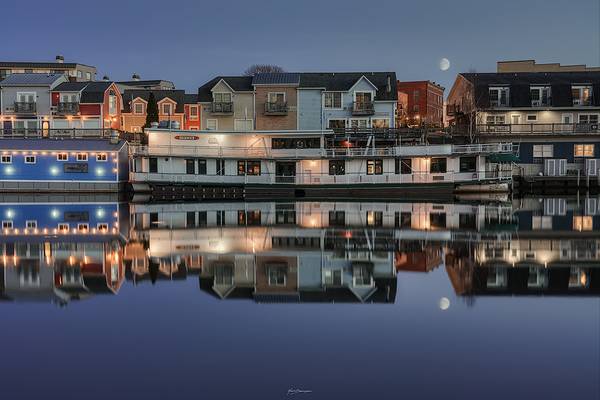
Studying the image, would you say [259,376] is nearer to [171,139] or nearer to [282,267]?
[282,267]

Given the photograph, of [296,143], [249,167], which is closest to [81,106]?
[249,167]

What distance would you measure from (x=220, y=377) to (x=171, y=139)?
4775cm

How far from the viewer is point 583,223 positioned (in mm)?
28938

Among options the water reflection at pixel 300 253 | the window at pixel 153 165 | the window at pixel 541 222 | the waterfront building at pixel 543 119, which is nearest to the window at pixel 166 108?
the window at pixel 153 165

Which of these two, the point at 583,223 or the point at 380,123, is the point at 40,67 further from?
the point at 583,223

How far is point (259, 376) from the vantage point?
8.77m

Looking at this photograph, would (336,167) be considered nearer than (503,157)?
No

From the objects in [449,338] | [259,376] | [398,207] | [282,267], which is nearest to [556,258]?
[282,267]

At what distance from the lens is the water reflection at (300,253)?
48.6ft

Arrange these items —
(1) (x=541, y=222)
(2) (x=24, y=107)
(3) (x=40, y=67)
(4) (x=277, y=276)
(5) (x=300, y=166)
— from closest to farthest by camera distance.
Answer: (4) (x=277, y=276), (1) (x=541, y=222), (5) (x=300, y=166), (2) (x=24, y=107), (3) (x=40, y=67)

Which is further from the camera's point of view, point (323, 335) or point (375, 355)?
point (323, 335)

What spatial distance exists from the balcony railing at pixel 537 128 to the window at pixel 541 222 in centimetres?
3133

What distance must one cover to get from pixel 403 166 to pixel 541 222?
84.4ft

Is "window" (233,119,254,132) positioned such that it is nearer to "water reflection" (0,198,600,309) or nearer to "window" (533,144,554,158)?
"window" (533,144,554,158)
